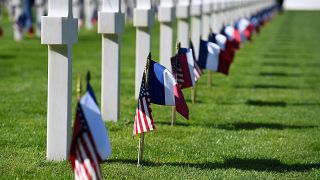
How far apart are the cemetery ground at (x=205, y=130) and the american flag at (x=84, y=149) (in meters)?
1.69

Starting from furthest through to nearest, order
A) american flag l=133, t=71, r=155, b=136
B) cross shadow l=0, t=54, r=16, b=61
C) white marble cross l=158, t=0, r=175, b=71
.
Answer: cross shadow l=0, t=54, r=16, b=61 < white marble cross l=158, t=0, r=175, b=71 < american flag l=133, t=71, r=155, b=136

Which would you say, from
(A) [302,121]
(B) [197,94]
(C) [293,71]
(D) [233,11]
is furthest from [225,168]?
(D) [233,11]

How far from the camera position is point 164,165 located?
31.1 feet

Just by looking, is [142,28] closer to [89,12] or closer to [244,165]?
[244,165]

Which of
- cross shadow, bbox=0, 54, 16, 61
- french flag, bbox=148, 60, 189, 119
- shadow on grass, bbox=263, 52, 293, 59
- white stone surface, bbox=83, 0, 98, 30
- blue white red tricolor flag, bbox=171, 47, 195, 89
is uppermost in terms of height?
french flag, bbox=148, 60, 189, 119

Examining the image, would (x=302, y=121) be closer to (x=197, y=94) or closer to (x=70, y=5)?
(x=197, y=94)

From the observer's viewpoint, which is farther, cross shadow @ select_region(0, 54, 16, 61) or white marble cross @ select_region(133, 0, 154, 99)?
cross shadow @ select_region(0, 54, 16, 61)

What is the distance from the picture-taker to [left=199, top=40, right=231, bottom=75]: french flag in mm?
15820

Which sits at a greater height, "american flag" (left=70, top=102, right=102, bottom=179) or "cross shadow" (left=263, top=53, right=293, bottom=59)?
"american flag" (left=70, top=102, right=102, bottom=179)

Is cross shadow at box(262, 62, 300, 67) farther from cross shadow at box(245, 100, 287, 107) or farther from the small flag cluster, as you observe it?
cross shadow at box(245, 100, 287, 107)

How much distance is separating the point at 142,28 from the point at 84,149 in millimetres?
7640

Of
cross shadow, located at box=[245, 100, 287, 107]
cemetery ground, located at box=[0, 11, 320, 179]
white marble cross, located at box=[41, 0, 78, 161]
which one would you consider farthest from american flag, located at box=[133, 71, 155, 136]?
cross shadow, located at box=[245, 100, 287, 107]

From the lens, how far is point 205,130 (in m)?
12.3

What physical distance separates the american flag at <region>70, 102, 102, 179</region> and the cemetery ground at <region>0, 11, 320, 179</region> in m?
1.69
